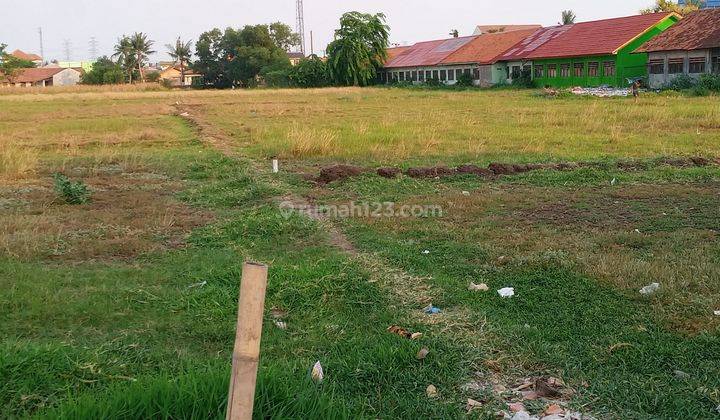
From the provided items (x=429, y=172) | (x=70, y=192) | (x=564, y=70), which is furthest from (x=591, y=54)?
(x=70, y=192)

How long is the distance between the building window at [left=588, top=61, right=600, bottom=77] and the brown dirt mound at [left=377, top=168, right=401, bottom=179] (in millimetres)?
33458

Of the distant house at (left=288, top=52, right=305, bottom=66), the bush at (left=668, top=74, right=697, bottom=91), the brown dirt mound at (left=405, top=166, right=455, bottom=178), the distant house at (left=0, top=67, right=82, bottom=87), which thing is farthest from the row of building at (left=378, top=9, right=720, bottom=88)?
the distant house at (left=0, top=67, right=82, bottom=87)

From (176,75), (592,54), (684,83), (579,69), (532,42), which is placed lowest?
(684,83)

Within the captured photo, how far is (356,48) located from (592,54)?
2305 cm

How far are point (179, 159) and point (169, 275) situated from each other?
330 inches

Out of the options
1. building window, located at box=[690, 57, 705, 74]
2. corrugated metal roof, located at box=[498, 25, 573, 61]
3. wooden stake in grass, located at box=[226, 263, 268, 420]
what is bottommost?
wooden stake in grass, located at box=[226, 263, 268, 420]

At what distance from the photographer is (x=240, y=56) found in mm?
66562

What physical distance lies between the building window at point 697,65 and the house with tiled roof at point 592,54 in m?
3.99

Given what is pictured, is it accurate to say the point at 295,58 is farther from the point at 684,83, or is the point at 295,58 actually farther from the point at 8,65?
the point at 684,83

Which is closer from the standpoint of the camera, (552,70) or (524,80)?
(552,70)

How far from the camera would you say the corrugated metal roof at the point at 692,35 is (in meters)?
33.5

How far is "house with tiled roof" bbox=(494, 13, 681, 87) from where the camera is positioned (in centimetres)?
3881

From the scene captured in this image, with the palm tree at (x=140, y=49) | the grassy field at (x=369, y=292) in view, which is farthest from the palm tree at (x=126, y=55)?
the grassy field at (x=369, y=292)

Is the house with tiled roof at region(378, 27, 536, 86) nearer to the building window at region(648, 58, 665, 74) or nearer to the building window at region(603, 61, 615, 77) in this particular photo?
the building window at region(603, 61, 615, 77)
